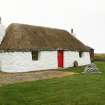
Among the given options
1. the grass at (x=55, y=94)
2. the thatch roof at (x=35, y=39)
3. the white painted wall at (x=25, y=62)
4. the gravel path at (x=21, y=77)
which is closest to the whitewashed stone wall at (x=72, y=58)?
the white painted wall at (x=25, y=62)

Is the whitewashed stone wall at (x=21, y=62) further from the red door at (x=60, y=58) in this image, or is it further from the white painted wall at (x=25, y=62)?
the red door at (x=60, y=58)

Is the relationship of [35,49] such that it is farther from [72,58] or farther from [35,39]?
[72,58]

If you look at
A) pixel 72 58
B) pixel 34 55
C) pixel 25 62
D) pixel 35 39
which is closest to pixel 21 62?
pixel 25 62

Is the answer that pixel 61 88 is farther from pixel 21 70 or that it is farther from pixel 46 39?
pixel 46 39

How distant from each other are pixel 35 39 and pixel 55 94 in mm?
18522

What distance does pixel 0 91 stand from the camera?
57.1 ft

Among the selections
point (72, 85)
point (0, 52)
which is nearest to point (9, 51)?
point (0, 52)

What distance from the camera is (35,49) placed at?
3247 cm

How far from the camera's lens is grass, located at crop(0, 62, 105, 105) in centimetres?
1442

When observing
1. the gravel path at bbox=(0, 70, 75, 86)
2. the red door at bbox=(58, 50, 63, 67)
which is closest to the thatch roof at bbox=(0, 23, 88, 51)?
the red door at bbox=(58, 50, 63, 67)

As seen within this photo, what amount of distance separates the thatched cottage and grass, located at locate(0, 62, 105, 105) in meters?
11.9

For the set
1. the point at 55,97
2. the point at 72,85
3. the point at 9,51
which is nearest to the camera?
the point at 55,97

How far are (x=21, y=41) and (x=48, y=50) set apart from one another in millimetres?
3334

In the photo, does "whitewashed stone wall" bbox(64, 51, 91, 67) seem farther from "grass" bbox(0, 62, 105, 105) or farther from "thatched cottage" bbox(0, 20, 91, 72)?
"grass" bbox(0, 62, 105, 105)
